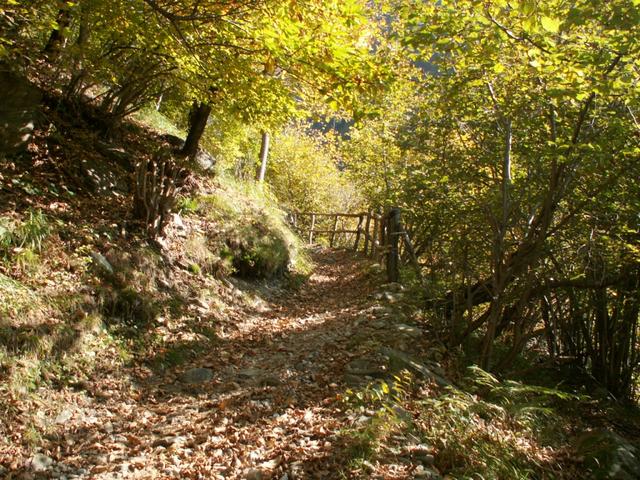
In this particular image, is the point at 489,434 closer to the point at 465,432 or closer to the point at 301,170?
the point at 465,432

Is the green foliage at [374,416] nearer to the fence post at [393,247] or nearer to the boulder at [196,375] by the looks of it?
the boulder at [196,375]

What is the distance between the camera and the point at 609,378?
7.01 meters

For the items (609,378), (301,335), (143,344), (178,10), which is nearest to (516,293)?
(609,378)

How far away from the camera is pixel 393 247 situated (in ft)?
30.2

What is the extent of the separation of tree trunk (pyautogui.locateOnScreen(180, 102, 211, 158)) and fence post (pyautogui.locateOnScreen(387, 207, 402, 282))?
14.9 ft

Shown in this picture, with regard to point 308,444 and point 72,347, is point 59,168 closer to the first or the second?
point 72,347

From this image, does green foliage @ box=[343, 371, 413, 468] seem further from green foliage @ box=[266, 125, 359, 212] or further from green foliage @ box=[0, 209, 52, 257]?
green foliage @ box=[266, 125, 359, 212]

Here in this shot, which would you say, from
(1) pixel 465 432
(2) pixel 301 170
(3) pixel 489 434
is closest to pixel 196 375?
(1) pixel 465 432

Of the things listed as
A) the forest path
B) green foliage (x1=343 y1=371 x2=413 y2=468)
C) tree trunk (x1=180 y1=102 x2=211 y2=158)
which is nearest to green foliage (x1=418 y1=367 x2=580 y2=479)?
green foliage (x1=343 y1=371 x2=413 y2=468)

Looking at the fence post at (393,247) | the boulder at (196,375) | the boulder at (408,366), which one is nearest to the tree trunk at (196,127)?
the fence post at (393,247)

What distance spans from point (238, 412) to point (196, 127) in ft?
22.1

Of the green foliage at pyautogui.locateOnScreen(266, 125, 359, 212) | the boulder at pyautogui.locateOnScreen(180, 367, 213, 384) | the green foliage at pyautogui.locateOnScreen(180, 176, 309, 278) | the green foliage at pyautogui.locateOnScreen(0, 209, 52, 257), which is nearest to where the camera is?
the green foliage at pyautogui.locateOnScreen(0, 209, 52, 257)

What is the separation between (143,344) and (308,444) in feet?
8.63

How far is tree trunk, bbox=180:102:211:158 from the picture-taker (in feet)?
30.1
